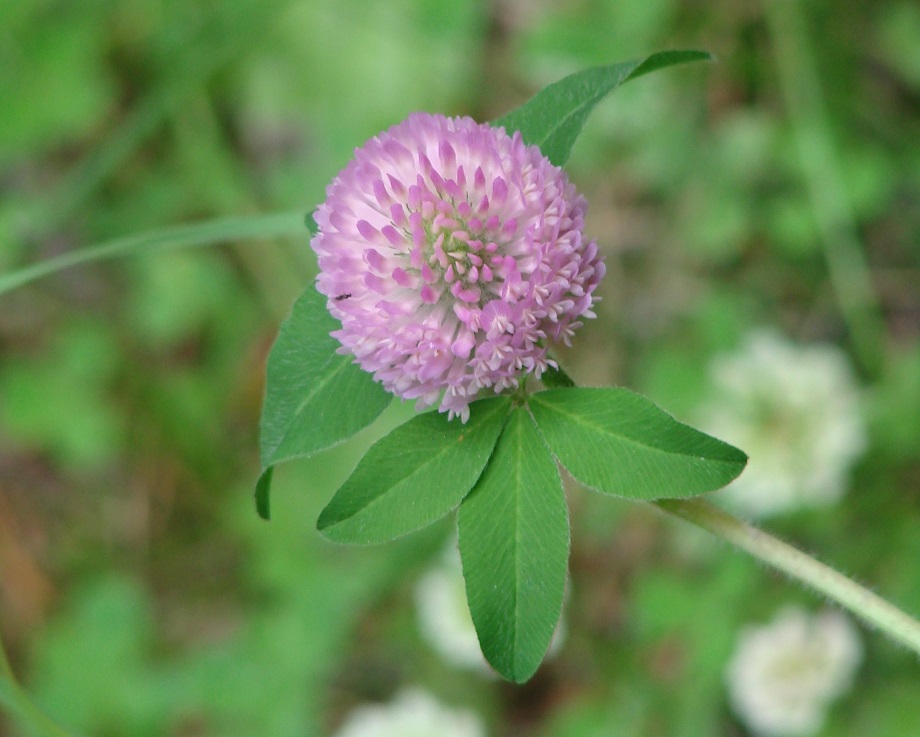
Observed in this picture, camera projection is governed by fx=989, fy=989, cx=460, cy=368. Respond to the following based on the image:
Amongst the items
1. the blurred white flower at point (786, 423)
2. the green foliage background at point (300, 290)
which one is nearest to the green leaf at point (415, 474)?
the blurred white flower at point (786, 423)

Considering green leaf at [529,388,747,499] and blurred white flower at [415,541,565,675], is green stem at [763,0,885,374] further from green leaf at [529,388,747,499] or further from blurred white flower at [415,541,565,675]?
green leaf at [529,388,747,499]

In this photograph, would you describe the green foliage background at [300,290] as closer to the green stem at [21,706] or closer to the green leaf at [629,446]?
the green stem at [21,706]

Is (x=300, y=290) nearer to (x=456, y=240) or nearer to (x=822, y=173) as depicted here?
(x=822, y=173)

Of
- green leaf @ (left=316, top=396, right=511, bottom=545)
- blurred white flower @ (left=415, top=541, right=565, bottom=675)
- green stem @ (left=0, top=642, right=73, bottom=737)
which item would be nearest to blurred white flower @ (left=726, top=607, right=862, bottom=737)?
blurred white flower @ (left=415, top=541, right=565, bottom=675)

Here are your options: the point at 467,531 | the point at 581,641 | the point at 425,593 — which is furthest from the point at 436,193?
the point at 581,641

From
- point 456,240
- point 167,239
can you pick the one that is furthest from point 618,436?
point 167,239

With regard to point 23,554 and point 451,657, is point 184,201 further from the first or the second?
point 451,657
